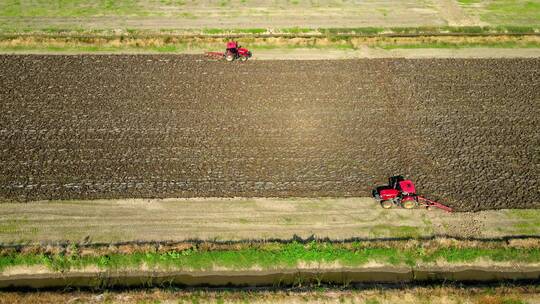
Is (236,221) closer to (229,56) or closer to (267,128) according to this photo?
(267,128)

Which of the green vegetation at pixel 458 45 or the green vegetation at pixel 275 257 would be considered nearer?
the green vegetation at pixel 275 257

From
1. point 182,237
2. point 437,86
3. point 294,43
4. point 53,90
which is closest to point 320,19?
point 294,43

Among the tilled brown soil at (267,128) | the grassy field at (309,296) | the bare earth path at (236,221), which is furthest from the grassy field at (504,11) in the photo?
the grassy field at (309,296)

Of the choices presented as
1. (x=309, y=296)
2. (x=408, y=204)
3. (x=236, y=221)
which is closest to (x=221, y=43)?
(x=236, y=221)

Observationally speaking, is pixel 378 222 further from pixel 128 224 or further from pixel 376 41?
pixel 376 41

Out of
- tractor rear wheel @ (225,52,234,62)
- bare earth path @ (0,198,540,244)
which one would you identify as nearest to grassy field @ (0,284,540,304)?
bare earth path @ (0,198,540,244)

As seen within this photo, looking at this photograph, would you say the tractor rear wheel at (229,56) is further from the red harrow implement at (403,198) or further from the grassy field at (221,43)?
the red harrow implement at (403,198)
